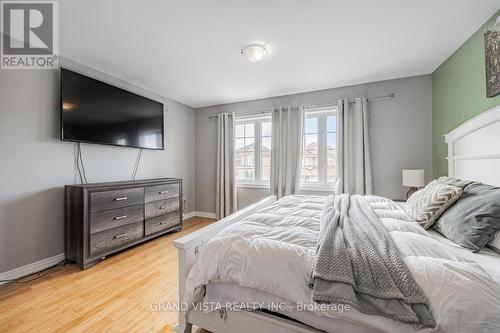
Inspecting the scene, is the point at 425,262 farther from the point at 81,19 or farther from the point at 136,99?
the point at 136,99

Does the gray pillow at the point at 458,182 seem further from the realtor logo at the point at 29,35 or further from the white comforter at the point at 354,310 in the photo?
the realtor logo at the point at 29,35

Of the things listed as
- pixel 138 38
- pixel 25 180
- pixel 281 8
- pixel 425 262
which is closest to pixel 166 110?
pixel 138 38

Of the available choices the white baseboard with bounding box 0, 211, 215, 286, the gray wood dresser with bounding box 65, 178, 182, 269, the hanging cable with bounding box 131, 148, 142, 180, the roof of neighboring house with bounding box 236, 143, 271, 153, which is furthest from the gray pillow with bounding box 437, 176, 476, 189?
the white baseboard with bounding box 0, 211, 215, 286

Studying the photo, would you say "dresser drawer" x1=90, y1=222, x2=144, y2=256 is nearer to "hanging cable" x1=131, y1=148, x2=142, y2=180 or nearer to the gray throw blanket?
"hanging cable" x1=131, y1=148, x2=142, y2=180

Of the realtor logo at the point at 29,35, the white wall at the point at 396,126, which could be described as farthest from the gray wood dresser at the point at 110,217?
the white wall at the point at 396,126

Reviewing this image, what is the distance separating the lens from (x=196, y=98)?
390 cm

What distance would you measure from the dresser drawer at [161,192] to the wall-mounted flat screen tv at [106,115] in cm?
72

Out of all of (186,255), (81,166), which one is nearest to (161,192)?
(81,166)

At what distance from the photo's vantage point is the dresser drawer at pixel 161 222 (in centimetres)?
294

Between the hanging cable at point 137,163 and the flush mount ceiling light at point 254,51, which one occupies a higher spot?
the flush mount ceiling light at point 254,51

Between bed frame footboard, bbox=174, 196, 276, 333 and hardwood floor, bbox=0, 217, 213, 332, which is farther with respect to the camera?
hardwood floor, bbox=0, 217, 213, 332

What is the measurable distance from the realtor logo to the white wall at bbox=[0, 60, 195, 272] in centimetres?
11

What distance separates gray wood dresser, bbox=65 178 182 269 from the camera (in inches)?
87.6

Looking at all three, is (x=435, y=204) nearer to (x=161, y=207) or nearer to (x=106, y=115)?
(x=161, y=207)
